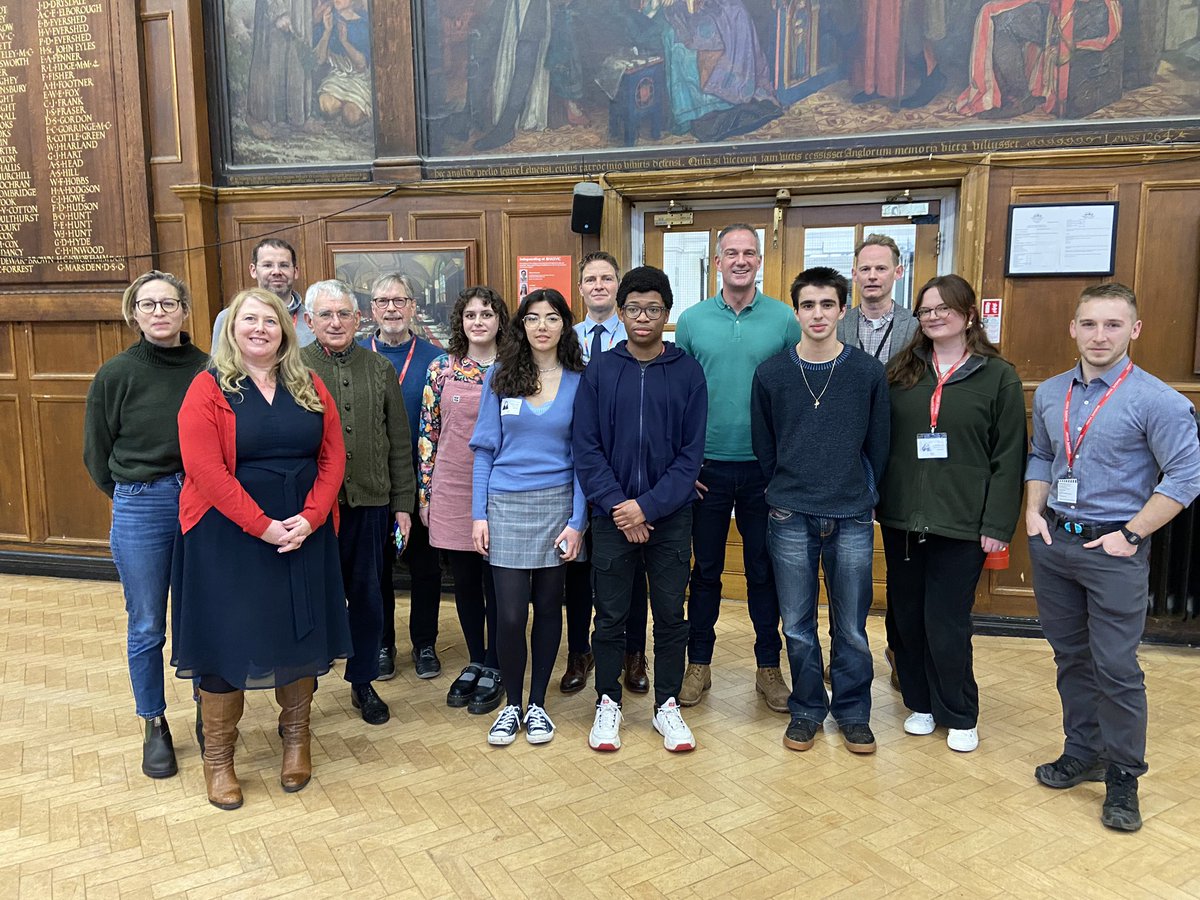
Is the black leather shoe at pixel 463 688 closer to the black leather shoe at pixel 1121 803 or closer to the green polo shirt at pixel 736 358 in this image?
the green polo shirt at pixel 736 358

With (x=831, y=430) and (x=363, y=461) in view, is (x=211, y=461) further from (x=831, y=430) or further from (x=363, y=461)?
(x=831, y=430)

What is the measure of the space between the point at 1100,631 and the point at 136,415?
3.26 metres

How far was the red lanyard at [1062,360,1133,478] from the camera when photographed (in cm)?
263

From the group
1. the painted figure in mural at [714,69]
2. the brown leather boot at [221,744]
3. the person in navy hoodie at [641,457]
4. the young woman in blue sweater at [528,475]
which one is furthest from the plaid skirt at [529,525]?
the painted figure in mural at [714,69]

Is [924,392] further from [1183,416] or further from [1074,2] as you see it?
[1074,2]

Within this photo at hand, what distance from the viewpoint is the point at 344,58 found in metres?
5.05

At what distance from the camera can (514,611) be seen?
3166 mm

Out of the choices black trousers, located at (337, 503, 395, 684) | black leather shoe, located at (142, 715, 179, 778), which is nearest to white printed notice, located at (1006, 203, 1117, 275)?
black trousers, located at (337, 503, 395, 684)

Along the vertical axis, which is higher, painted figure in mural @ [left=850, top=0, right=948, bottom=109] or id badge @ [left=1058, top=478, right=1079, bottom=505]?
painted figure in mural @ [left=850, top=0, right=948, bottom=109]

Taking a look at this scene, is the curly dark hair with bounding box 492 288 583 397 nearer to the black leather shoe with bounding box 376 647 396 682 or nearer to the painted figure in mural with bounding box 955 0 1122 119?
the black leather shoe with bounding box 376 647 396 682

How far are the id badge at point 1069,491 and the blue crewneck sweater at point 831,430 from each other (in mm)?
502

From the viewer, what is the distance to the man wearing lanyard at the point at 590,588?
357 cm

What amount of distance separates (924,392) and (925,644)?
98 centimetres

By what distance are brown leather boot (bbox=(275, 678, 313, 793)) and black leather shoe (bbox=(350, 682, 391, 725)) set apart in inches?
18.7
